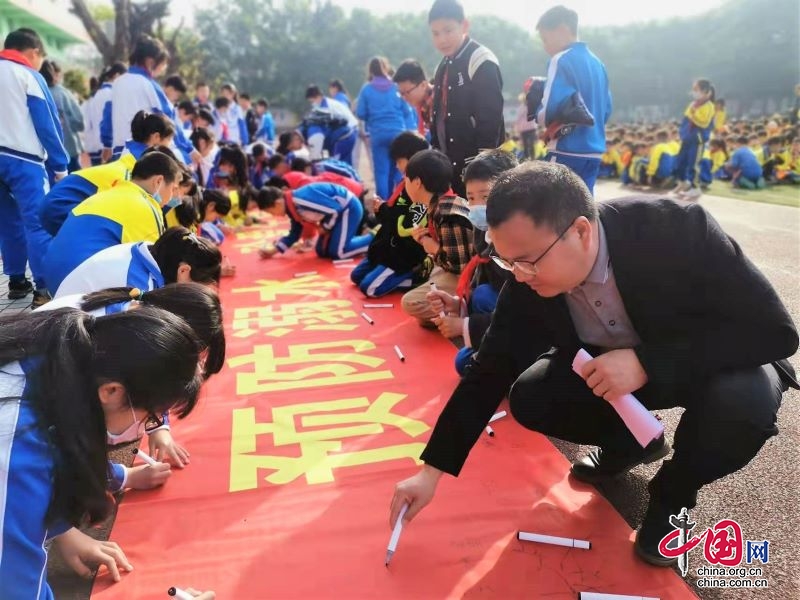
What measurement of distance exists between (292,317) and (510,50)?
38.9 metres

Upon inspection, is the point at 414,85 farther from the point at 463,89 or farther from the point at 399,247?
the point at 399,247

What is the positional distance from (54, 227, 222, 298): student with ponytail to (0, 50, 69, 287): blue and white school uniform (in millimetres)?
1901

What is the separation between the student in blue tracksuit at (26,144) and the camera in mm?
3706

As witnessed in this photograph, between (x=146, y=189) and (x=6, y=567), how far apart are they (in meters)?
2.13

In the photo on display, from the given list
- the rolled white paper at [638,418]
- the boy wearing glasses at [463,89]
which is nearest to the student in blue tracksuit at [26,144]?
the boy wearing glasses at [463,89]

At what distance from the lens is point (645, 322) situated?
153 cm

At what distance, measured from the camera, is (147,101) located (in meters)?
4.52

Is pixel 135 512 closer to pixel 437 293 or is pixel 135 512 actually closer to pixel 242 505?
pixel 242 505

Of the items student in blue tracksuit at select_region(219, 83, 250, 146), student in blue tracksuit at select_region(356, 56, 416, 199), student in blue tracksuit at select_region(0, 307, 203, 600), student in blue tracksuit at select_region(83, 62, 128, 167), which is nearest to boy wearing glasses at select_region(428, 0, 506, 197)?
student in blue tracksuit at select_region(356, 56, 416, 199)

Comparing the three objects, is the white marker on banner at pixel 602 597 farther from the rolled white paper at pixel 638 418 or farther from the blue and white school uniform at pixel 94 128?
the blue and white school uniform at pixel 94 128

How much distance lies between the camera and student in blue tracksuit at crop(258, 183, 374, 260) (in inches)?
187

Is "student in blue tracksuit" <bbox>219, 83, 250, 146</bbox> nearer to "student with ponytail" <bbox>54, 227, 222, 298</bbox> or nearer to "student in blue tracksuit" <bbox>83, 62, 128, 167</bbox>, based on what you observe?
"student in blue tracksuit" <bbox>83, 62, 128, 167</bbox>
